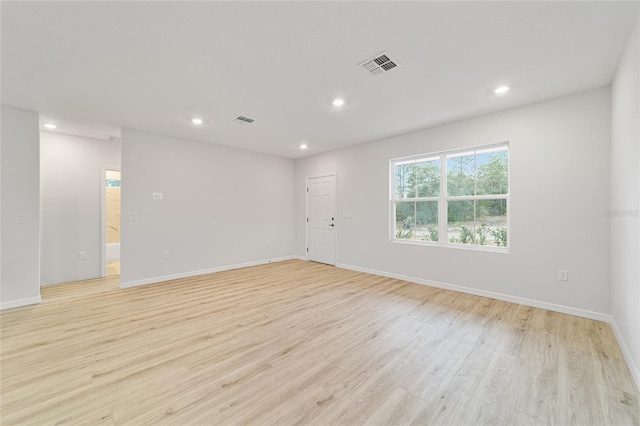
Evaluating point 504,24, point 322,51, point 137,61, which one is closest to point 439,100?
point 504,24

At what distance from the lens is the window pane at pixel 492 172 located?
3465 millimetres

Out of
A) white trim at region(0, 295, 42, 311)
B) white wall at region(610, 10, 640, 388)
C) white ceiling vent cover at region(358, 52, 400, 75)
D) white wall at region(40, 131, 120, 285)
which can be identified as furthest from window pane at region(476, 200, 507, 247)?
white wall at region(40, 131, 120, 285)

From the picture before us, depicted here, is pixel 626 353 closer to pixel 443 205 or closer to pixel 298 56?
pixel 443 205

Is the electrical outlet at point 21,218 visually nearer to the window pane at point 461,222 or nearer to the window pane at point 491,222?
the window pane at point 461,222

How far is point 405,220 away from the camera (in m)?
4.57

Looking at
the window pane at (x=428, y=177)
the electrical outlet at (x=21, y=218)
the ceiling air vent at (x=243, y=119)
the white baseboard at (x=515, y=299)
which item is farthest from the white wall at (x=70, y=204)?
the window pane at (x=428, y=177)

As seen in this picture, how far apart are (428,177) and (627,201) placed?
234cm

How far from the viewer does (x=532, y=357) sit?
2.07 m

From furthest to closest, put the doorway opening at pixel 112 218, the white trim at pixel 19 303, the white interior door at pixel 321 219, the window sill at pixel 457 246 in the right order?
the doorway opening at pixel 112 218, the white interior door at pixel 321 219, the window sill at pixel 457 246, the white trim at pixel 19 303

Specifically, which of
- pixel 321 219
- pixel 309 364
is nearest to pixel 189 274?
pixel 321 219

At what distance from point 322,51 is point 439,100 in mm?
1752

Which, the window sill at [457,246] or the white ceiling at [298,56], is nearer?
the white ceiling at [298,56]

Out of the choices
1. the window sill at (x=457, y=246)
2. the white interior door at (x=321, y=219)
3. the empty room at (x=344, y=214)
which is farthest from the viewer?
the white interior door at (x=321, y=219)

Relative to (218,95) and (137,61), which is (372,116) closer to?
(218,95)
